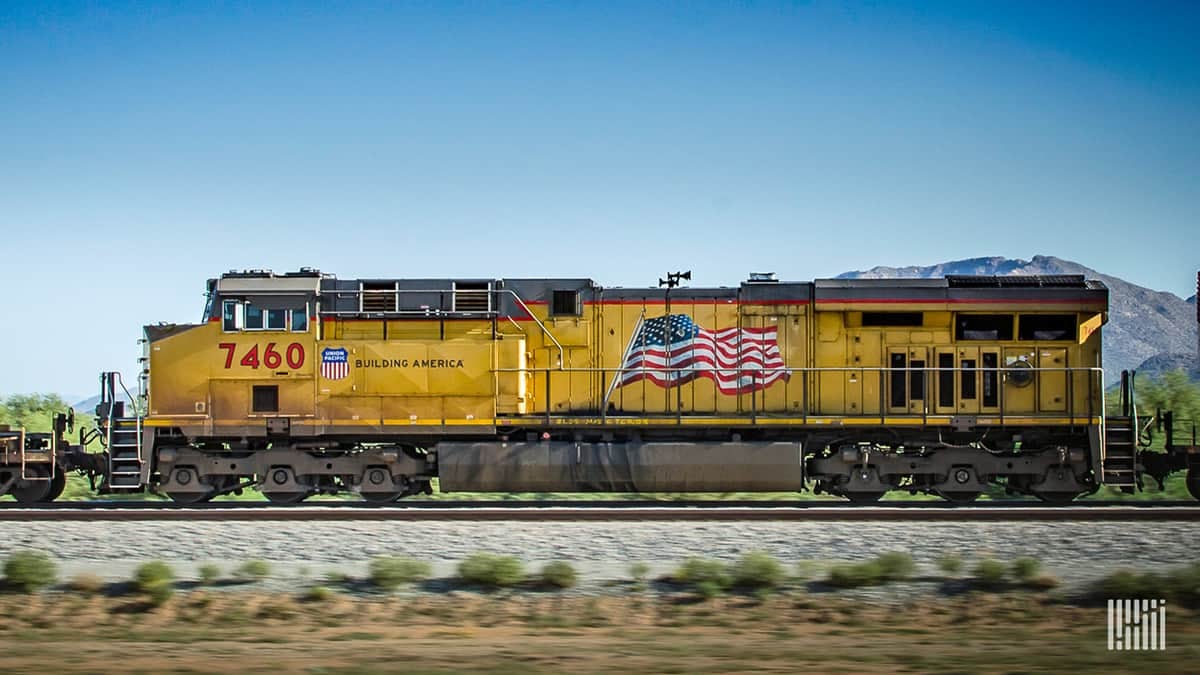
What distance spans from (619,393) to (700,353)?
1368 millimetres

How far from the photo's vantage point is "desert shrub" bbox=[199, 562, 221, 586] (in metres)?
10.6

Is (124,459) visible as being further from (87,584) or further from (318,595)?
(318,595)

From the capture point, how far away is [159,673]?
7656 mm

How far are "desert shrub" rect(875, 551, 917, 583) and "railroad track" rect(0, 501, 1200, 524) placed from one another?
3212mm

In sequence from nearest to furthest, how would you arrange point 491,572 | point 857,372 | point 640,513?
1. point 491,572
2. point 640,513
3. point 857,372

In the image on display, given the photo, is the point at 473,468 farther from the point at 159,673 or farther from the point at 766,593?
the point at 159,673

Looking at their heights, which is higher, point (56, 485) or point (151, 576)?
point (56, 485)

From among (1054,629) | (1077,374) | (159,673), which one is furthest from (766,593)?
(1077,374)

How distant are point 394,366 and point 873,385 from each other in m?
7.12

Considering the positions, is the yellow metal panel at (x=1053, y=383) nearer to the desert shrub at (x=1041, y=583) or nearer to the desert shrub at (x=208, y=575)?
the desert shrub at (x=1041, y=583)

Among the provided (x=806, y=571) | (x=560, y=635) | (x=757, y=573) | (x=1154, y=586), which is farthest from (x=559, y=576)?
(x=1154, y=586)

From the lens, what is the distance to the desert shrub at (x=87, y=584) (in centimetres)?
1042

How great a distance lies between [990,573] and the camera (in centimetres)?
1035

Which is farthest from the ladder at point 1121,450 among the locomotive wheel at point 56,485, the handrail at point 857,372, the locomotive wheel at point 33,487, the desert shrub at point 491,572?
the locomotive wheel at point 33,487
